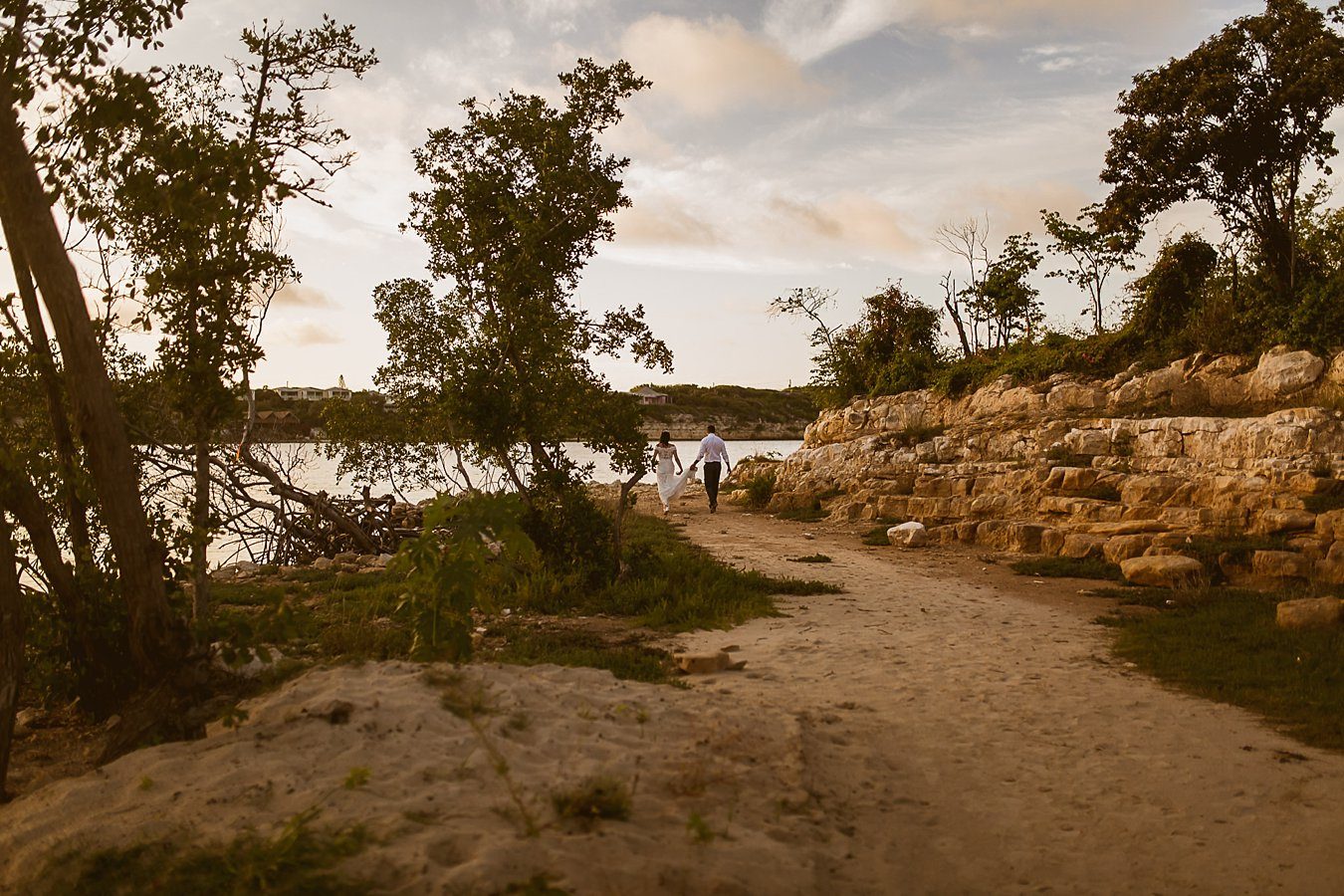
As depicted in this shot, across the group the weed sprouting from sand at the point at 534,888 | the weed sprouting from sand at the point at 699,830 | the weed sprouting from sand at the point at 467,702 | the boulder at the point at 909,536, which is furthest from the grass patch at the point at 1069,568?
the weed sprouting from sand at the point at 534,888

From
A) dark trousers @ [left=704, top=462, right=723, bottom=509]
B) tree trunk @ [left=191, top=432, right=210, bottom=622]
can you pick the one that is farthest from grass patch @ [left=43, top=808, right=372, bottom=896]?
dark trousers @ [left=704, top=462, right=723, bottom=509]

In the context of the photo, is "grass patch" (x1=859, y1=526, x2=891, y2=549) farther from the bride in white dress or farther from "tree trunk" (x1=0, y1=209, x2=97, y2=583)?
"tree trunk" (x1=0, y1=209, x2=97, y2=583)

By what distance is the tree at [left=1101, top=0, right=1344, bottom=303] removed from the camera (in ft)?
54.2

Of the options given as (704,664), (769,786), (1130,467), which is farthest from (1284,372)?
(769,786)

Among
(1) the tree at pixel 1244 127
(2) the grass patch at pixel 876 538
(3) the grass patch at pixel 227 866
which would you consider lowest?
(2) the grass patch at pixel 876 538

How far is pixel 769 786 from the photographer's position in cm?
449

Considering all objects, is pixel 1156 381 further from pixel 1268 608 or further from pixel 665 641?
pixel 665 641

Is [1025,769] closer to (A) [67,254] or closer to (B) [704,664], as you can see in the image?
(B) [704,664]

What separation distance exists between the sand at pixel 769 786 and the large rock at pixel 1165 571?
12.2 ft

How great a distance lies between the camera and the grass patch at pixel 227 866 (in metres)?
3.21

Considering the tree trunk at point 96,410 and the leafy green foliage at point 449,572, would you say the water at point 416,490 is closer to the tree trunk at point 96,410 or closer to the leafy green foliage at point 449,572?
the leafy green foliage at point 449,572

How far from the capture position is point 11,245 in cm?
499

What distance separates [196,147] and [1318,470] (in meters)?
12.9

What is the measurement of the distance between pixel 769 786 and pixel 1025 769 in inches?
62.6
